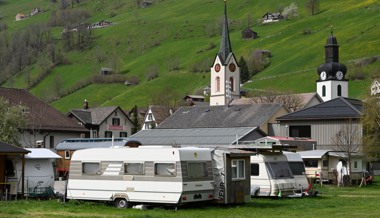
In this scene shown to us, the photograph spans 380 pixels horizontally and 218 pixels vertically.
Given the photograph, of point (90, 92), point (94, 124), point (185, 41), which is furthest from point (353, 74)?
point (185, 41)

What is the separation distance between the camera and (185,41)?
187875 mm

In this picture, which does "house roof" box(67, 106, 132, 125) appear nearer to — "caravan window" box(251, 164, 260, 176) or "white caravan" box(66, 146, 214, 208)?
"caravan window" box(251, 164, 260, 176)

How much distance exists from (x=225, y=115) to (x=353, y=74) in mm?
55876

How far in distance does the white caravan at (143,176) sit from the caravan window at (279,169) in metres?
6.07

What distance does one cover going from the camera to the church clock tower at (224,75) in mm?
109750

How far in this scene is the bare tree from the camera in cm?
5147

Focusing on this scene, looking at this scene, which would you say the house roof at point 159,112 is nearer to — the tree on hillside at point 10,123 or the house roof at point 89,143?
the house roof at point 89,143

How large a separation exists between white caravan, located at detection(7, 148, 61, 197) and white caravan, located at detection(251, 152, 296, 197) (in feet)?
31.7

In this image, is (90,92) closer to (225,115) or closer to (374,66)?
(374,66)

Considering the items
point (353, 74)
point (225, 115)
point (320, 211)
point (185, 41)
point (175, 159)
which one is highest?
point (185, 41)

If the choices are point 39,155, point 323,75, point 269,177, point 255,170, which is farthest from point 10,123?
point 323,75

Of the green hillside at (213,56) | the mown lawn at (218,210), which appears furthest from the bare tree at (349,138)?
the green hillside at (213,56)

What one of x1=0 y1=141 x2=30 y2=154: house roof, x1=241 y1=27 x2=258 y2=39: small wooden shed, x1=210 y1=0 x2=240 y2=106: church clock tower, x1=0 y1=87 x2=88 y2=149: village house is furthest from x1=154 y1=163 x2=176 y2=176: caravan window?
x1=241 y1=27 x2=258 y2=39: small wooden shed

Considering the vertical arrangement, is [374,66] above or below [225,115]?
above
